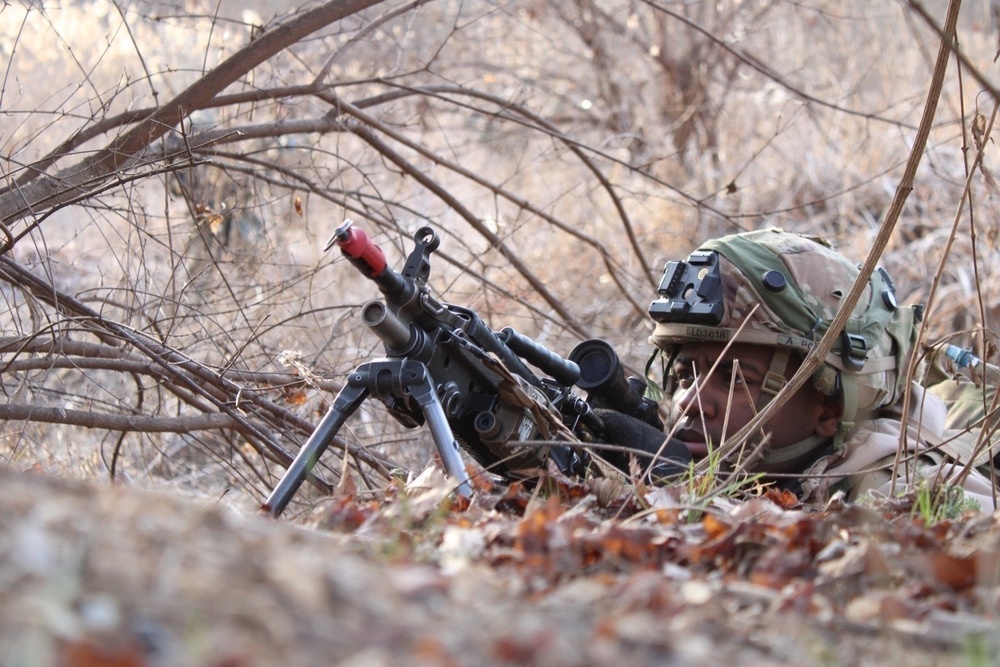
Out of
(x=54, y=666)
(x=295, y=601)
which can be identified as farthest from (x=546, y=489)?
(x=54, y=666)

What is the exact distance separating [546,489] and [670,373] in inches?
63.5

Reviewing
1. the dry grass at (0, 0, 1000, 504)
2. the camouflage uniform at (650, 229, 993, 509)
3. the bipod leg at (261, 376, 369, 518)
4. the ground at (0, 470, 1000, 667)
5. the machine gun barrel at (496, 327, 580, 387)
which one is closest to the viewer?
the ground at (0, 470, 1000, 667)

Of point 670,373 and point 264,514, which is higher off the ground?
point 264,514

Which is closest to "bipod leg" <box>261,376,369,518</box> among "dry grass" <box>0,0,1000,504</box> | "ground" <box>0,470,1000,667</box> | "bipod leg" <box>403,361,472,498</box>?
"bipod leg" <box>403,361,472,498</box>

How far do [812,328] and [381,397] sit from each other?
1733 millimetres

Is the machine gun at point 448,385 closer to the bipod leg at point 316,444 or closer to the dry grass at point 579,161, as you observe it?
the bipod leg at point 316,444

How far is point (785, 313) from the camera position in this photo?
3574 mm

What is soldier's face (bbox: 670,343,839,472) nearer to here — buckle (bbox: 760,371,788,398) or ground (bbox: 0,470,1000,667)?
buckle (bbox: 760,371,788,398)

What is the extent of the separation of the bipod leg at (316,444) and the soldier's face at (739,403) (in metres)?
1.40

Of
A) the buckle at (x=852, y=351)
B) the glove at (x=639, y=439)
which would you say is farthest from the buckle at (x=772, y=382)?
the glove at (x=639, y=439)

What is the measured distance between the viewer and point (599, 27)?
9539 mm

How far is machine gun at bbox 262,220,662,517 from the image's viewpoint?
2.32m

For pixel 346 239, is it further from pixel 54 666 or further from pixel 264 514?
pixel 54 666

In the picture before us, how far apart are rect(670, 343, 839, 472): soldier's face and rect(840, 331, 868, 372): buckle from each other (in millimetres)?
166
